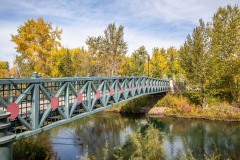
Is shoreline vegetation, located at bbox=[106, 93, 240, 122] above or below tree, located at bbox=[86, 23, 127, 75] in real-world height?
below

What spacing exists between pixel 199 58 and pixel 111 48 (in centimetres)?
1949

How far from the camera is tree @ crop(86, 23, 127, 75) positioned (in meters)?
44.3

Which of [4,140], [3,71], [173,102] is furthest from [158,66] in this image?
[4,140]

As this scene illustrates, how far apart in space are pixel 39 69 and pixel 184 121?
18196mm

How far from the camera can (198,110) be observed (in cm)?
3058

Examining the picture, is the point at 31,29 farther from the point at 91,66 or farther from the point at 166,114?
the point at 91,66

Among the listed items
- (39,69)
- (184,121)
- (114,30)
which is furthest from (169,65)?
(39,69)

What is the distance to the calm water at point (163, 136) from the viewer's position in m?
16.7

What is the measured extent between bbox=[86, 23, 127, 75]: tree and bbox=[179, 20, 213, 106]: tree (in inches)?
637

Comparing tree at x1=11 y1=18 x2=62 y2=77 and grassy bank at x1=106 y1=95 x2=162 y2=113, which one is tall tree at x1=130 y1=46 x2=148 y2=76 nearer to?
grassy bank at x1=106 y1=95 x2=162 y2=113

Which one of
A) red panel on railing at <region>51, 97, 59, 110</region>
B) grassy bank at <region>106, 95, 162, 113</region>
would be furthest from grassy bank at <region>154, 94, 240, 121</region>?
red panel on railing at <region>51, 97, 59, 110</region>

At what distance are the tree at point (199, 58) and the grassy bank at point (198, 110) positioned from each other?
133 cm

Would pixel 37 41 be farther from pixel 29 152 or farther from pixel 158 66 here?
pixel 158 66

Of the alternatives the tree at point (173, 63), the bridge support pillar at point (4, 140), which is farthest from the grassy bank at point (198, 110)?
the bridge support pillar at point (4, 140)
